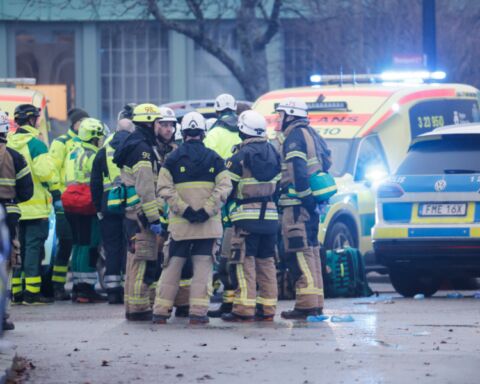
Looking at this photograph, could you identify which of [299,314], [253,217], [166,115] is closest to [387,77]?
[166,115]

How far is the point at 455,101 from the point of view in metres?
19.9

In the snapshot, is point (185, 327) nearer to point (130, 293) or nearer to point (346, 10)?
point (130, 293)

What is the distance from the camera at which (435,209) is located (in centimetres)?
1523

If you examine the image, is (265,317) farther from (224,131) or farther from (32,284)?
(32,284)

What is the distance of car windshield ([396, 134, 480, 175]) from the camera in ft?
50.1

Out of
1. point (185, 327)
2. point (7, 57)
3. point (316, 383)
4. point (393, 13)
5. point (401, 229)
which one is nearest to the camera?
point (316, 383)

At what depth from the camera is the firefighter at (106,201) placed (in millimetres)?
14781

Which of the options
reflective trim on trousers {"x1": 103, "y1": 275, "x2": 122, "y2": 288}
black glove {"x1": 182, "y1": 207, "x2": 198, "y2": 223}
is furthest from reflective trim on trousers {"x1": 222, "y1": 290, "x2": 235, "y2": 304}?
reflective trim on trousers {"x1": 103, "y1": 275, "x2": 122, "y2": 288}

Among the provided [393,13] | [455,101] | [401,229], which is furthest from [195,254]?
[393,13]

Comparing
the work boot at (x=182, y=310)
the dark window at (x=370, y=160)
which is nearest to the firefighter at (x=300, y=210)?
the work boot at (x=182, y=310)

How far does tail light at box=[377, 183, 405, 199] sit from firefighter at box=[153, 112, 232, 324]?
2.88 metres

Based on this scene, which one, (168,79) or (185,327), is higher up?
(168,79)

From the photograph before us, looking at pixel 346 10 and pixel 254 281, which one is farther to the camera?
pixel 346 10

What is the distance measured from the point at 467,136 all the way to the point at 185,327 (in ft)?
13.5
